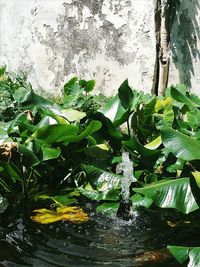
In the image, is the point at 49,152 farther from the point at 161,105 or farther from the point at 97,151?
the point at 161,105

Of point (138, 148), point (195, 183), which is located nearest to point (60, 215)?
point (138, 148)

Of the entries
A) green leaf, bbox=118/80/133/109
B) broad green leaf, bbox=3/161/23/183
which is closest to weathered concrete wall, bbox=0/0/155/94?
green leaf, bbox=118/80/133/109

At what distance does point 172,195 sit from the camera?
250 cm

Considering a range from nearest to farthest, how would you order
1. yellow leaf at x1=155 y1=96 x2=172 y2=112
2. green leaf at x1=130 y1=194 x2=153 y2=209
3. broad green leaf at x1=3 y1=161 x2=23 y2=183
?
green leaf at x1=130 y1=194 x2=153 y2=209
broad green leaf at x1=3 y1=161 x2=23 y2=183
yellow leaf at x1=155 y1=96 x2=172 y2=112

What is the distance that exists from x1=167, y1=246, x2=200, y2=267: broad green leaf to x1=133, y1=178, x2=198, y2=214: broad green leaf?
31 cm

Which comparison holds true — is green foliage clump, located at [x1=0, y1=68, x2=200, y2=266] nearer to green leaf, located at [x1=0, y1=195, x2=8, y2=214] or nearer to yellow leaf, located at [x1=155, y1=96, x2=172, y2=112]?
green leaf, located at [x1=0, y1=195, x2=8, y2=214]

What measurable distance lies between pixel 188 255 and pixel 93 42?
14.4 feet

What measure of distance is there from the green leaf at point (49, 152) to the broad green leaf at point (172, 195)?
81 centimetres

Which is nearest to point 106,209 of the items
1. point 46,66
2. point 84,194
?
point 84,194

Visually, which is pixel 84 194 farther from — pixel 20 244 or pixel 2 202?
pixel 20 244

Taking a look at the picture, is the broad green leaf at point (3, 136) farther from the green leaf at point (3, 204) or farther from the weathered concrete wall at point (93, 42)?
the weathered concrete wall at point (93, 42)

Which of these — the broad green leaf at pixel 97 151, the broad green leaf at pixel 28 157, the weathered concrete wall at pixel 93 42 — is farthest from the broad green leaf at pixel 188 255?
the weathered concrete wall at pixel 93 42

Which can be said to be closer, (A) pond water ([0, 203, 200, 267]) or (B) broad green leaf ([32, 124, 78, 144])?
(A) pond water ([0, 203, 200, 267])

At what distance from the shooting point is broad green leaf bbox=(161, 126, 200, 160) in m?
2.69
